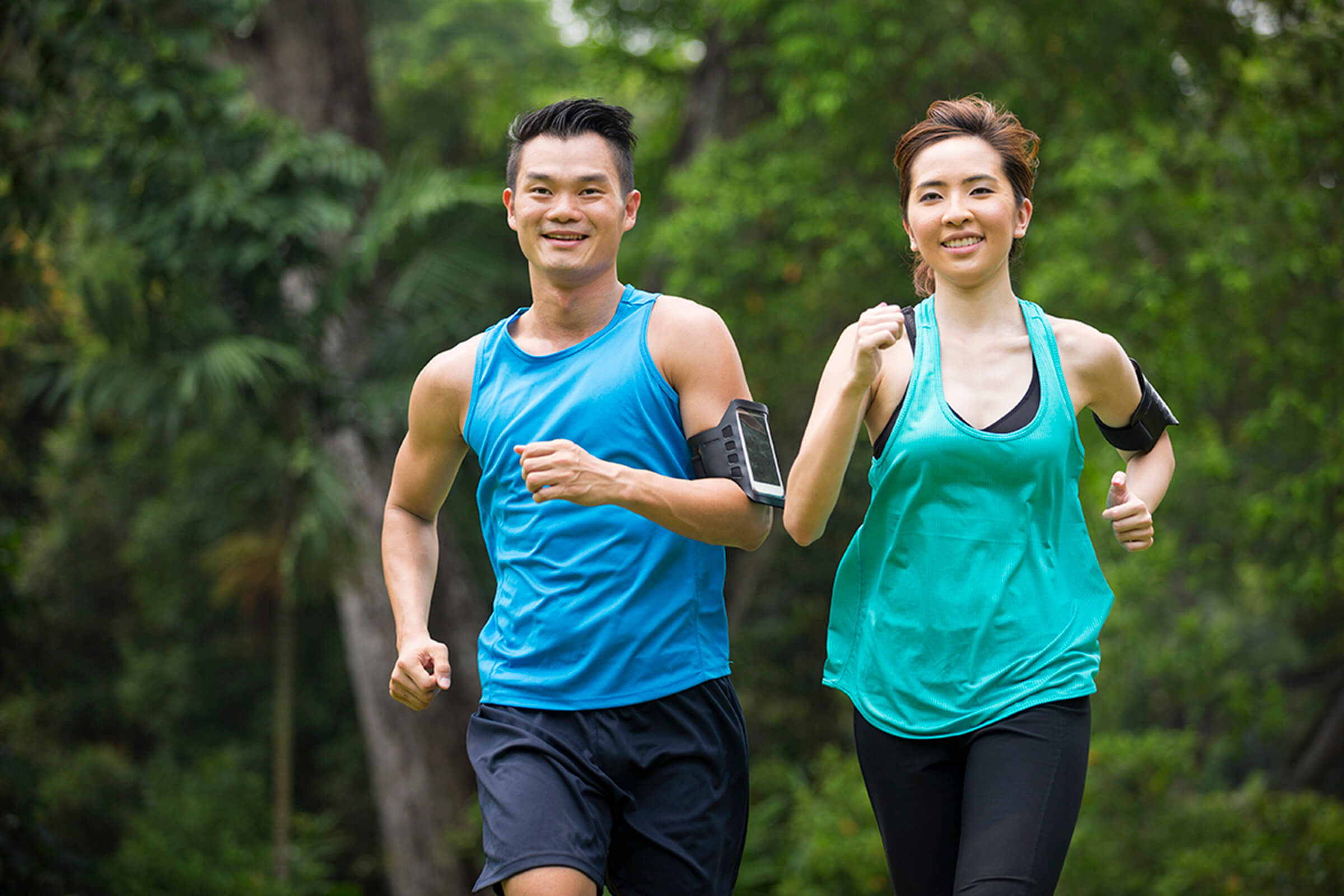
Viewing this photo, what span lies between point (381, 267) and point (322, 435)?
1578 mm

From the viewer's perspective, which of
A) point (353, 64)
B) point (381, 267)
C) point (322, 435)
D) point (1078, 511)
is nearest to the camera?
point (1078, 511)

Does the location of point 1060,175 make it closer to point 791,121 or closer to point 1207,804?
point 791,121

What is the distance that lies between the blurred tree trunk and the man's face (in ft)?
25.3

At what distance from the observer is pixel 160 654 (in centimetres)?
1469

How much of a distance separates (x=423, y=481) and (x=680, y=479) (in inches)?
25.6

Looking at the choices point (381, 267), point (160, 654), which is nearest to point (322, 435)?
point (381, 267)

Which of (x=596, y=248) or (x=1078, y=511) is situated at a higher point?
(x=596, y=248)

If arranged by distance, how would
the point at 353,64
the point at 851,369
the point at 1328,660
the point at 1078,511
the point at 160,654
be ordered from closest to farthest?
the point at 851,369
the point at 1078,511
the point at 353,64
the point at 160,654
the point at 1328,660

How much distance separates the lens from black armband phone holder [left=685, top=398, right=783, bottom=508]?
2.50m

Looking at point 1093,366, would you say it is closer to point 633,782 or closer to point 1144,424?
point 1144,424

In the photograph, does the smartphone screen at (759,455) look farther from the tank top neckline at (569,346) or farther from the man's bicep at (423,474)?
the man's bicep at (423,474)

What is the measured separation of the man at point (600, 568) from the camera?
248 centimetres

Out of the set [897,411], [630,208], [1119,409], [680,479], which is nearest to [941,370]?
[897,411]

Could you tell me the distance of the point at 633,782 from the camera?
8.37 feet
